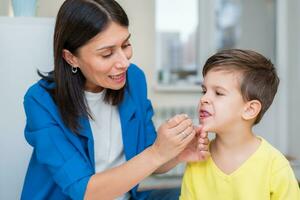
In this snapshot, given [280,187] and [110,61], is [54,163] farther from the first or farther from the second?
[280,187]

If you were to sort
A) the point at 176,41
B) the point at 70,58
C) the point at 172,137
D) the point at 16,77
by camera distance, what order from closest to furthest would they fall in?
the point at 172,137
the point at 70,58
the point at 16,77
the point at 176,41

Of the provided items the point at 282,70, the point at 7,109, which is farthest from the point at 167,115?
the point at 7,109

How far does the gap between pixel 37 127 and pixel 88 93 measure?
0.22 meters

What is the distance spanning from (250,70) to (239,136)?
0.68 feet

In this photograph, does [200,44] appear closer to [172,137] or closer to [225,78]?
[225,78]

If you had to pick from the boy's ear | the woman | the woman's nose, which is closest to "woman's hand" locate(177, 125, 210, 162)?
the woman

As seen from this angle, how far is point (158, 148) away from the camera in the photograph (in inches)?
43.4

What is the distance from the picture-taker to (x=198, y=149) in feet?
4.10

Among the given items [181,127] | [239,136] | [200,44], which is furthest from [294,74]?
[181,127]

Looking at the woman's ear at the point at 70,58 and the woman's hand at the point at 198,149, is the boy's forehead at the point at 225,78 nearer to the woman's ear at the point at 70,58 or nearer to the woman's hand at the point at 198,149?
the woman's hand at the point at 198,149

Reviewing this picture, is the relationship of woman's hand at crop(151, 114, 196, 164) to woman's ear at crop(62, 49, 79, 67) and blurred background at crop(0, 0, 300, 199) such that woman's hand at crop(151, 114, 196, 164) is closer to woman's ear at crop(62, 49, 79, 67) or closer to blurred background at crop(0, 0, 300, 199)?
woman's ear at crop(62, 49, 79, 67)

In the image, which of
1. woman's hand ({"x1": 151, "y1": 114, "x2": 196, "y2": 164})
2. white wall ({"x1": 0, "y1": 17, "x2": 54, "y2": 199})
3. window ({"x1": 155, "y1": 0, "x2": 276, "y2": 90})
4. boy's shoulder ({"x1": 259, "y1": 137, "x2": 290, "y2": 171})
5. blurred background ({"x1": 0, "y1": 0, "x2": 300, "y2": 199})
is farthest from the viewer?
window ({"x1": 155, "y1": 0, "x2": 276, "y2": 90})

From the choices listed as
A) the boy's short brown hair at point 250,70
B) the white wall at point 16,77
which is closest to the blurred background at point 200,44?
the white wall at point 16,77

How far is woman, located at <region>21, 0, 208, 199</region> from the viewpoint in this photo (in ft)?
3.71
